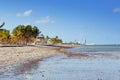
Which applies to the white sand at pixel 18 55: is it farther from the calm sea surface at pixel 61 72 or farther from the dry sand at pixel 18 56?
the calm sea surface at pixel 61 72

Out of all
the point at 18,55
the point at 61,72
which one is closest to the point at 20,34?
the point at 18,55

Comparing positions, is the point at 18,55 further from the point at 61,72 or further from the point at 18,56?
the point at 61,72

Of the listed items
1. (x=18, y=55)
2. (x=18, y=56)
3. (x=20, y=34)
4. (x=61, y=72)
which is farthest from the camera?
(x=20, y=34)

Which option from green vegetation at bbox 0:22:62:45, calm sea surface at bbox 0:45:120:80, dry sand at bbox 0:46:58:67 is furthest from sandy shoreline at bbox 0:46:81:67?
green vegetation at bbox 0:22:62:45

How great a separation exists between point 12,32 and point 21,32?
25.4 ft

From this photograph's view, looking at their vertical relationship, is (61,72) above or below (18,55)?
below

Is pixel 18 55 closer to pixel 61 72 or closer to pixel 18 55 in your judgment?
pixel 18 55

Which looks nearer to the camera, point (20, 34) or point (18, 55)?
point (18, 55)

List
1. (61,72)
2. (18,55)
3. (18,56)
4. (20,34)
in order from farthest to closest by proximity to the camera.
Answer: (20,34) → (18,55) → (18,56) → (61,72)

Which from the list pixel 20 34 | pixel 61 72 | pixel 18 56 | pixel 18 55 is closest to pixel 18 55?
pixel 18 55

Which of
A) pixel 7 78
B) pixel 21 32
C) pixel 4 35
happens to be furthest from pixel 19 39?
pixel 7 78

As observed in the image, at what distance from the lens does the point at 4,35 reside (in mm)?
147375

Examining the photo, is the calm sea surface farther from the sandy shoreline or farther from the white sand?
the white sand

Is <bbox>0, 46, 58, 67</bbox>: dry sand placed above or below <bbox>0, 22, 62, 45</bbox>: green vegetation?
below
